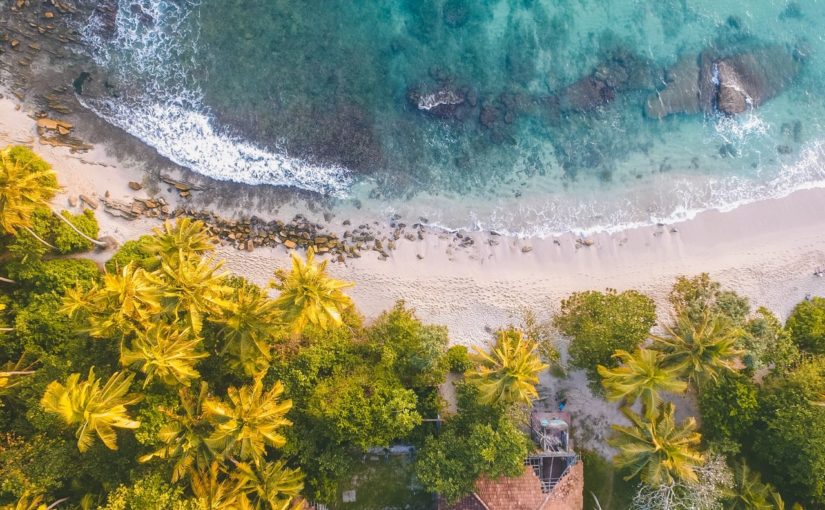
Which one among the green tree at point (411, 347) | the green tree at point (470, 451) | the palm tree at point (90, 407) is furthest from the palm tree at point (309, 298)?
the green tree at point (470, 451)

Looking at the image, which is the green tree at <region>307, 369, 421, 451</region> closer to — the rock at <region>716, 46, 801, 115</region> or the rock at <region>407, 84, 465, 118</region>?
the rock at <region>407, 84, 465, 118</region>

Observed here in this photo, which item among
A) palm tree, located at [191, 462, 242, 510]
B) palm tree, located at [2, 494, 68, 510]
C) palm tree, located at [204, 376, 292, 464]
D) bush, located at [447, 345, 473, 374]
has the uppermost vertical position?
bush, located at [447, 345, 473, 374]

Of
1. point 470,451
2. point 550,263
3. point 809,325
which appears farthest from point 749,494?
point 550,263

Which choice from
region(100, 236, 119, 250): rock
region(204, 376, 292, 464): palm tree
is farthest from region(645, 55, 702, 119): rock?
region(100, 236, 119, 250): rock

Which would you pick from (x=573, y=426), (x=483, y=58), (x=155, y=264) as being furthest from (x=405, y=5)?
(x=573, y=426)

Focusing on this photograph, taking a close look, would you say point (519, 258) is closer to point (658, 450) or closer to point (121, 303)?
point (658, 450)

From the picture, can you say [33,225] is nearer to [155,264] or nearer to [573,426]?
[155,264]
